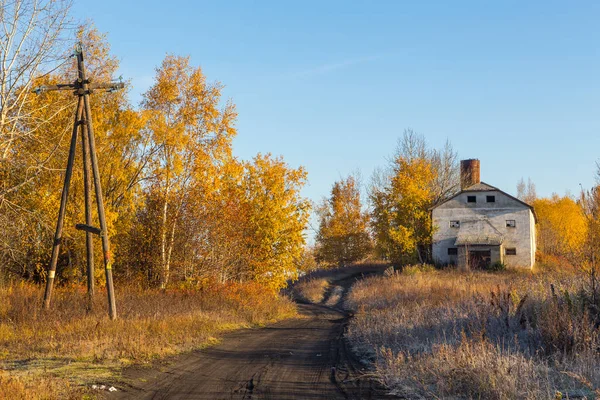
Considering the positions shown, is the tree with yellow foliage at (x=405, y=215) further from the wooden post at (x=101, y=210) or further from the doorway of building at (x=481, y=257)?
the wooden post at (x=101, y=210)

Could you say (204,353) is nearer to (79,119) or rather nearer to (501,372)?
(501,372)

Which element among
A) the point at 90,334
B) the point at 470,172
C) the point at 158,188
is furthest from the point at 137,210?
the point at 470,172

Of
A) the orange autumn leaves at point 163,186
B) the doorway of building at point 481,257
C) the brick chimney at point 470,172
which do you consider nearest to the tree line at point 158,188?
the orange autumn leaves at point 163,186

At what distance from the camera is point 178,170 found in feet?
86.3

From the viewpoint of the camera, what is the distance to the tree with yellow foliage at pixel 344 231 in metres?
70.4

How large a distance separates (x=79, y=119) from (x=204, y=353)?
357 inches

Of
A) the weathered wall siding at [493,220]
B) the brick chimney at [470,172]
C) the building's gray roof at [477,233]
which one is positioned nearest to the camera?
the weathered wall siding at [493,220]

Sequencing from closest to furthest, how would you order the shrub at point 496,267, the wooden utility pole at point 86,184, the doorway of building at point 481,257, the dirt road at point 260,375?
the dirt road at point 260,375 < the wooden utility pole at point 86,184 < the shrub at point 496,267 < the doorway of building at point 481,257

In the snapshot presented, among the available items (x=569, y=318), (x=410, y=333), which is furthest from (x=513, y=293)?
(x=569, y=318)

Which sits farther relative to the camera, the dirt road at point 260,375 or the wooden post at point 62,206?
the wooden post at point 62,206

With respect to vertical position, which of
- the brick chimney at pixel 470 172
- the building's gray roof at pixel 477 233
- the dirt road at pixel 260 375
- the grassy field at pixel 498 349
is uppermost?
the brick chimney at pixel 470 172

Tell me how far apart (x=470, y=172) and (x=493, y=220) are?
13.2m

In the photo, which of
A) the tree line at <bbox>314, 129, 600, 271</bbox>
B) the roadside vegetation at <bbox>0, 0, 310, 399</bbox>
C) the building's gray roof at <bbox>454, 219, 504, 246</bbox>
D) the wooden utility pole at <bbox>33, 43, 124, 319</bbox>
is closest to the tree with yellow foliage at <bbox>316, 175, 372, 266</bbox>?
the tree line at <bbox>314, 129, 600, 271</bbox>

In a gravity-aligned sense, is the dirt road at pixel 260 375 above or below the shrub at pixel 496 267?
below
